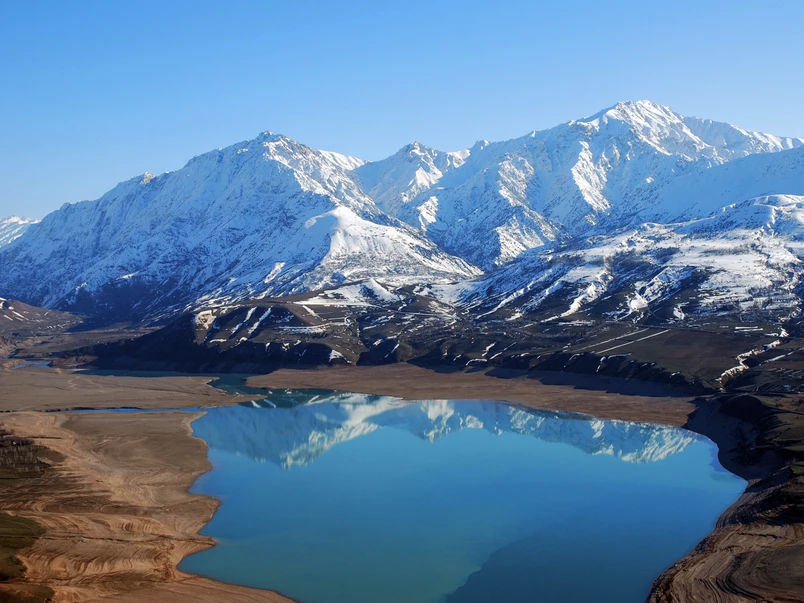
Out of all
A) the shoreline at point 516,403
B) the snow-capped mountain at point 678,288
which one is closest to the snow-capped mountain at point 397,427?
the shoreline at point 516,403

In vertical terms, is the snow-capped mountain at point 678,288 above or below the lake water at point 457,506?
above

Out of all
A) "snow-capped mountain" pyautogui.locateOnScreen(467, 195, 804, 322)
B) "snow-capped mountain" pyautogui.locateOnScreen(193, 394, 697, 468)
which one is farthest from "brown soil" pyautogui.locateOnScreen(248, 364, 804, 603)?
"snow-capped mountain" pyautogui.locateOnScreen(467, 195, 804, 322)

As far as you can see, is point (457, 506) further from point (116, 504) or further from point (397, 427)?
point (397, 427)

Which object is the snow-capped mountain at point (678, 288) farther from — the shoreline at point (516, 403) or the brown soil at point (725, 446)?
the shoreline at point (516, 403)

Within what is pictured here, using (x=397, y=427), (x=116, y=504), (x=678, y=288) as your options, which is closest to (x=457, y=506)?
(x=116, y=504)

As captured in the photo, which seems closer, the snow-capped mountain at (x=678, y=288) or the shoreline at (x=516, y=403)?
the shoreline at (x=516, y=403)

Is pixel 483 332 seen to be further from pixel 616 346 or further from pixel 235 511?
pixel 235 511
